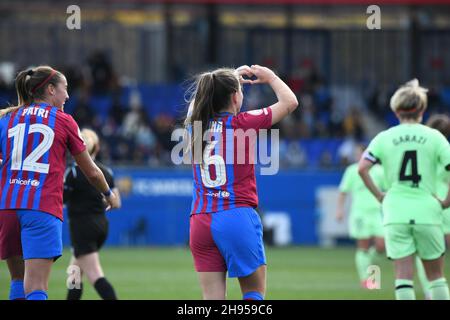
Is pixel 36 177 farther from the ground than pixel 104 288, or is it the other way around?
pixel 36 177

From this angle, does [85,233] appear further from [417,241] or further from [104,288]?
[417,241]

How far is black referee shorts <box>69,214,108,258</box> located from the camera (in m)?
10.7

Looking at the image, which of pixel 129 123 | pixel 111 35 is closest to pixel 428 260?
pixel 129 123

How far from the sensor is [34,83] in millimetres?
7754

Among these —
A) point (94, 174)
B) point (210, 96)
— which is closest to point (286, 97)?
point (210, 96)

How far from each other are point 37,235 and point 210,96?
1.76 meters

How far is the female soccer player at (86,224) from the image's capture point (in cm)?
1067

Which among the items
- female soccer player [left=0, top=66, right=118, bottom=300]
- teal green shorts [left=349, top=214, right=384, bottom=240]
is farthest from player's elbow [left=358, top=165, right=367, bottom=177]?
teal green shorts [left=349, top=214, right=384, bottom=240]

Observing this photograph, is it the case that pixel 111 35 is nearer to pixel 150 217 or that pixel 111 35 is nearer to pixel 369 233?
pixel 150 217

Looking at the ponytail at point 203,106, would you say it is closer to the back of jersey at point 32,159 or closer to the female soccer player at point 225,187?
the female soccer player at point 225,187

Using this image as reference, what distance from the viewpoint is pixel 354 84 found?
31.2 metres

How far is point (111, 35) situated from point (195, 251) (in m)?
26.2

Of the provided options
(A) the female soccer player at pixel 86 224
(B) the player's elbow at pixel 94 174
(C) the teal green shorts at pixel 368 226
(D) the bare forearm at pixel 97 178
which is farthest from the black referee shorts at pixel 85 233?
(C) the teal green shorts at pixel 368 226

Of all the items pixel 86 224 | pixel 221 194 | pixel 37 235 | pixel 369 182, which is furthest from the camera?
pixel 86 224
